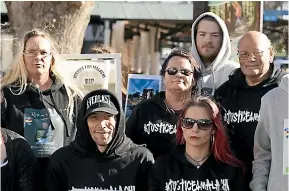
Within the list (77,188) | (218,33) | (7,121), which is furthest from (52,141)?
(218,33)

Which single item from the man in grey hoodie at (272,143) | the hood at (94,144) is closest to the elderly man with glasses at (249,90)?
the man in grey hoodie at (272,143)

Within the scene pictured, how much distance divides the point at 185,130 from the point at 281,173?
63 cm

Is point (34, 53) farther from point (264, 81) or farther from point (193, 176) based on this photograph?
point (264, 81)

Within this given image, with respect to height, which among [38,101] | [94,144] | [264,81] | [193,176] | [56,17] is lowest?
[193,176]

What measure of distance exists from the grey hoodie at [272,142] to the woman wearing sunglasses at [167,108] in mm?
599

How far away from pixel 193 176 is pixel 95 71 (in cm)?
→ 175

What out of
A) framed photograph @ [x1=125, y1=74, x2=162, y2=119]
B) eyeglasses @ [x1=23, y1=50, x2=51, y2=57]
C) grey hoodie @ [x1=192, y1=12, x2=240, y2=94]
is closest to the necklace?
grey hoodie @ [x1=192, y1=12, x2=240, y2=94]

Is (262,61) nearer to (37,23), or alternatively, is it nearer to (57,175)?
(57,175)

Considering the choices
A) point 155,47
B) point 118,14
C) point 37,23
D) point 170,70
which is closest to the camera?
point 170,70

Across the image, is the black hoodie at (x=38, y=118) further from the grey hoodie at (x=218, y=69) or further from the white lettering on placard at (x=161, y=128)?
the grey hoodie at (x=218, y=69)

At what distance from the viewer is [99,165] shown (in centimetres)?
330

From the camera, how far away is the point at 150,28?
656 inches

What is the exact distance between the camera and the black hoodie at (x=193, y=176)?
3145 mm

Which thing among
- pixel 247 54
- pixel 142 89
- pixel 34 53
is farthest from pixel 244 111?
pixel 34 53
